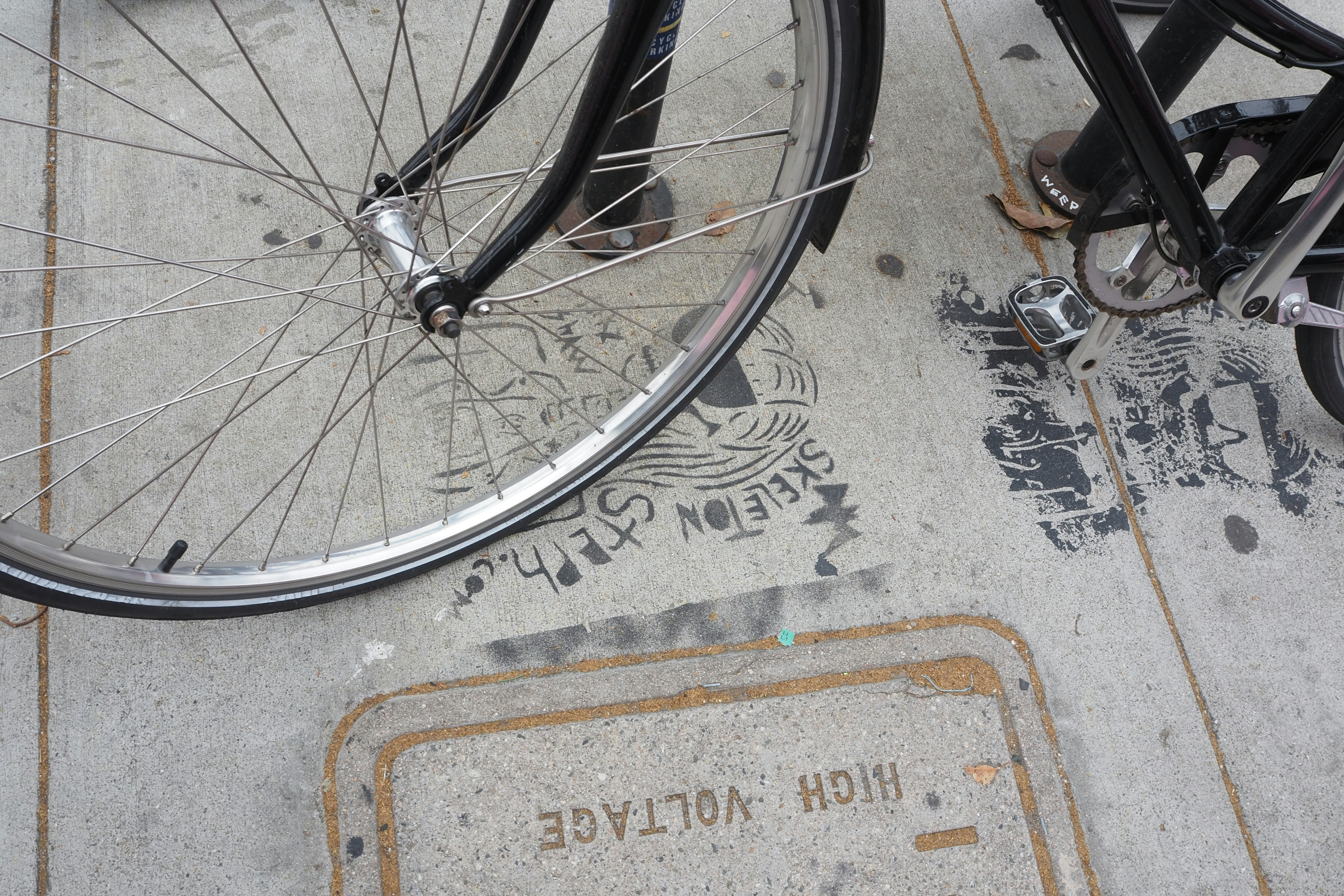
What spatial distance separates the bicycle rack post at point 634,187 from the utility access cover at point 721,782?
89cm

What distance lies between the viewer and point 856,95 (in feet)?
4.68

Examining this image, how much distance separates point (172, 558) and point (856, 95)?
1348mm

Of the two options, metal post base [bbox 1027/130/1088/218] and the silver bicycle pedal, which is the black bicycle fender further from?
metal post base [bbox 1027/130/1088/218]

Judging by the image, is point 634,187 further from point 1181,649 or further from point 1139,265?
point 1181,649

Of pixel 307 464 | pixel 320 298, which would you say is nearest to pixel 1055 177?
pixel 320 298

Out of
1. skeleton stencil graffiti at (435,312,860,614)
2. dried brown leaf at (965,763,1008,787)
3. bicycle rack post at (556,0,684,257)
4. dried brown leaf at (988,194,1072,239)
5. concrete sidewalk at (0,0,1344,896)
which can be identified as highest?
bicycle rack post at (556,0,684,257)

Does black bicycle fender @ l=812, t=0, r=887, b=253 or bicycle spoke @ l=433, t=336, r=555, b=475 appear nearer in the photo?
black bicycle fender @ l=812, t=0, r=887, b=253

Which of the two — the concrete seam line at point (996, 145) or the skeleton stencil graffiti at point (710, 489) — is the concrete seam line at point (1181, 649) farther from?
the skeleton stencil graffiti at point (710, 489)

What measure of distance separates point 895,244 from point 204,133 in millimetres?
1743

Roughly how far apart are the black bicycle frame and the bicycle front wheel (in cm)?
41

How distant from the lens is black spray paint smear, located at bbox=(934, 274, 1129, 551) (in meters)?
2.09

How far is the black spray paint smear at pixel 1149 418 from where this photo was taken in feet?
6.99

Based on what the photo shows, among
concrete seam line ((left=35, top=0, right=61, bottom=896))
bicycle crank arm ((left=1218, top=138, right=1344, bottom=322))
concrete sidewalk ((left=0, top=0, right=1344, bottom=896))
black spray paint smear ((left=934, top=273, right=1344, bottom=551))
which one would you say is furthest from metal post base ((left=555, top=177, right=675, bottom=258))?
bicycle crank arm ((left=1218, top=138, right=1344, bottom=322))

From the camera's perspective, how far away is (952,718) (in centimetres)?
185
